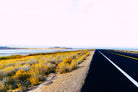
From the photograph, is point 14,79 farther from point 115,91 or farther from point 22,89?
point 115,91

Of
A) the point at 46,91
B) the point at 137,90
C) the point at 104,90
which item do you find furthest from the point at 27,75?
the point at 137,90

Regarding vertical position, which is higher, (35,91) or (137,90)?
(137,90)

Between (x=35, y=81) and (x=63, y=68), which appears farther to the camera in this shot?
(x=63, y=68)

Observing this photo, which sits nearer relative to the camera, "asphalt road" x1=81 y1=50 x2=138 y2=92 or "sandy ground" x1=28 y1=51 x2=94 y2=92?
"asphalt road" x1=81 y1=50 x2=138 y2=92

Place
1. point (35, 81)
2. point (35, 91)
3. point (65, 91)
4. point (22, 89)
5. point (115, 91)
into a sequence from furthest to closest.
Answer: point (35, 81) < point (22, 89) < point (35, 91) < point (65, 91) < point (115, 91)

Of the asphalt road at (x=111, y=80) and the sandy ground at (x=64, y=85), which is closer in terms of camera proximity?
the asphalt road at (x=111, y=80)

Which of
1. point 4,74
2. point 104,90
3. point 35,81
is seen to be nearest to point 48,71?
point 35,81

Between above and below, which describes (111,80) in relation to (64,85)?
above

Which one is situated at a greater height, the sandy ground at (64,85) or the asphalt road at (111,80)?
the asphalt road at (111,80)

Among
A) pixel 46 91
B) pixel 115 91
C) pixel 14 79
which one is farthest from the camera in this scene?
pixel 14 79

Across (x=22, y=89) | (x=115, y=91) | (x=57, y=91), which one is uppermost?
(x=115, y=91)

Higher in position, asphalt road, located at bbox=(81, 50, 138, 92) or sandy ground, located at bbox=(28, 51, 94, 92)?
asphalt road, located at bbox=(81, 50, 138, 92)

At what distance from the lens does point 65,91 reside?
147 inches

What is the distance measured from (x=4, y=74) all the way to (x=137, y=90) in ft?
29.3
